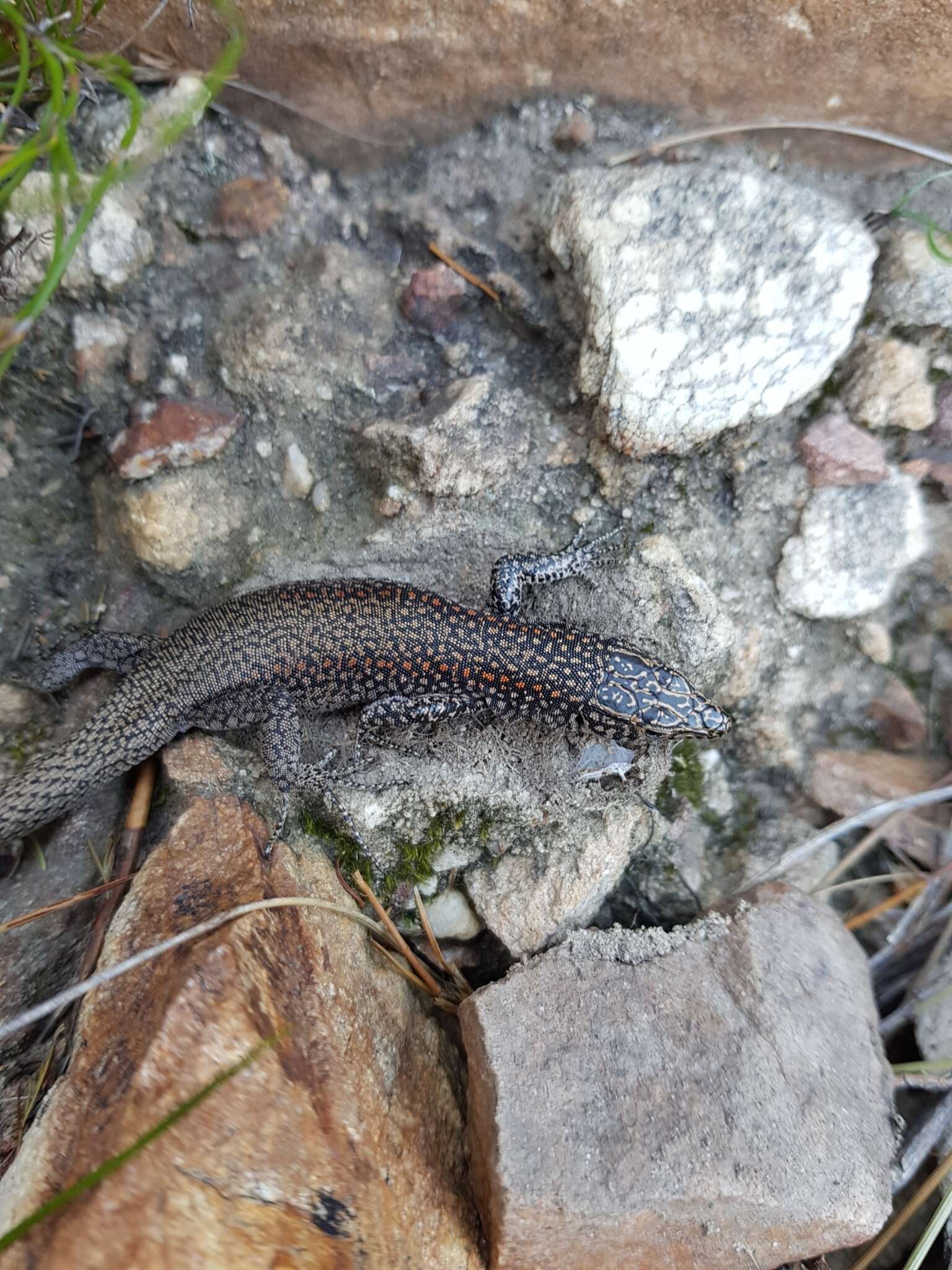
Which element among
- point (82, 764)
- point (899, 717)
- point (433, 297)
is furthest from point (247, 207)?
point (899, 717)

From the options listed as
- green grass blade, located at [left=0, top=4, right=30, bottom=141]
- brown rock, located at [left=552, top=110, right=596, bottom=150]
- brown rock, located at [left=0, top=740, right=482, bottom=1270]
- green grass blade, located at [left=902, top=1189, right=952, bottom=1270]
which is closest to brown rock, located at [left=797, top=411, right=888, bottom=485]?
brown rock, located at [left=552, top=110, right=596, bottom=150]

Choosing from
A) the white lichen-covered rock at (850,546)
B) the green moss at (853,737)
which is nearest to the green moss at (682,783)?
the green moss at (853,737)

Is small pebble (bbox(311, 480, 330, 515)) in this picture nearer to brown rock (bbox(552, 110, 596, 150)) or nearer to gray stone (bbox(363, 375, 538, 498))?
gray stone (bbox(363, 375, 538, 498))

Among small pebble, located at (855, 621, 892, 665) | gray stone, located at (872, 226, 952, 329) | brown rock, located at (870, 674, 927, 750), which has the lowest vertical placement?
brown rock, located at (870, 674, 927, 750)

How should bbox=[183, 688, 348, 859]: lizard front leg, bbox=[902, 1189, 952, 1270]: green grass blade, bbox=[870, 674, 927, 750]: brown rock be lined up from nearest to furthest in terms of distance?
1. bbox=[902, 1189, 952, 1270]: green grass blade
2. bbox=[183, 688, 348, 859]: lizard front leg
3. bbox=[870, 674, 927, 750]: brown rock

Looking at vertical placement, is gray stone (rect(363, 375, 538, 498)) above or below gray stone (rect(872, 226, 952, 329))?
below

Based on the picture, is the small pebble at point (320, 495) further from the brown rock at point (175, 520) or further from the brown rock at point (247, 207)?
the brown rock at point (247, 207)

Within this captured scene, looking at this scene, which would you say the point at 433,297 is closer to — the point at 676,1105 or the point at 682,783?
the point at 682,783
